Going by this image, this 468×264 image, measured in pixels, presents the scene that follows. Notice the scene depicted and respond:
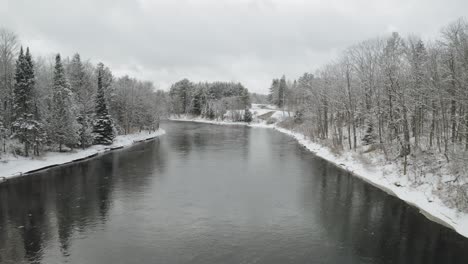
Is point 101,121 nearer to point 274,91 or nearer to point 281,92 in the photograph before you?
point 281,92

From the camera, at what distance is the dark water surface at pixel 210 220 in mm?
14812

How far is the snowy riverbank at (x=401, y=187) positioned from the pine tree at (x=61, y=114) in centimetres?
3149

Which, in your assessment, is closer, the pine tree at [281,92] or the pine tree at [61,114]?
the pine tree at [61,114]

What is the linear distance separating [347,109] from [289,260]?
30165 millimetres

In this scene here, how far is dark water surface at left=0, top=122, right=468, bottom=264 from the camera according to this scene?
14.8 metres

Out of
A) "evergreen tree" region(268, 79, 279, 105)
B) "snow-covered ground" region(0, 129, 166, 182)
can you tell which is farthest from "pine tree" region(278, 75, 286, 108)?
"snow-covered ground" region(0, 129, 166, 182)

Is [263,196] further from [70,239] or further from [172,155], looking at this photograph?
[172,155]

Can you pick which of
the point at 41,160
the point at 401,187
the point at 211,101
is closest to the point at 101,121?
the point at 41,160

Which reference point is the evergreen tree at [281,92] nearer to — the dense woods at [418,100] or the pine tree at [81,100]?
the dense woods at [418,100]

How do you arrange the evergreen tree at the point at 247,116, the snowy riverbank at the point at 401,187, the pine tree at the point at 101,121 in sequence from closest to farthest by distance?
1. the snowy riverbank at the point at 401,187
2. the pine tree at the point at 101,121
3. the evergreen tree at the point at 247,116

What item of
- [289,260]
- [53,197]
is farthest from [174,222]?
[53,197]

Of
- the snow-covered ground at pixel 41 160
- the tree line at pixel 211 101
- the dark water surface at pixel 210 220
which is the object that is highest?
the tree line at pixel 211 101

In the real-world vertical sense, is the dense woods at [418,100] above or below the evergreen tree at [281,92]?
below

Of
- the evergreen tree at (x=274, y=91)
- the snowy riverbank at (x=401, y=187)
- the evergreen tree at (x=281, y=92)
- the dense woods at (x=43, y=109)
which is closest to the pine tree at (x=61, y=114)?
the dense woods at (x=43, y=109)
